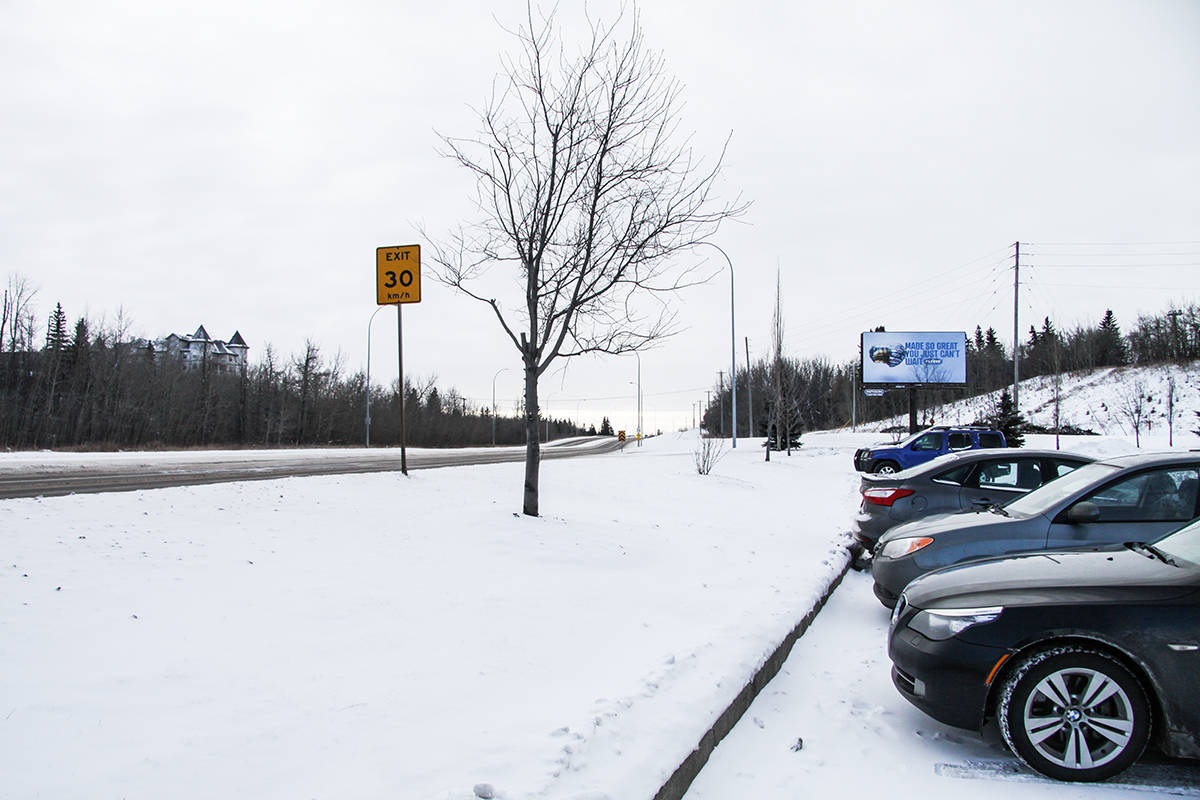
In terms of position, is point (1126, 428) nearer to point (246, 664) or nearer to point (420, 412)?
point (246, 664)

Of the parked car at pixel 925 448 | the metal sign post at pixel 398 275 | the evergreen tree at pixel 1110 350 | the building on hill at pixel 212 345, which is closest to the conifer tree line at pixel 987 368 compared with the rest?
the evergreen tree at pixel 1110 350

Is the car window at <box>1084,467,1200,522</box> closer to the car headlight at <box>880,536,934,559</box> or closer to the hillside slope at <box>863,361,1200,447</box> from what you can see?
the car headlight at <box>880,536,934,559</box>

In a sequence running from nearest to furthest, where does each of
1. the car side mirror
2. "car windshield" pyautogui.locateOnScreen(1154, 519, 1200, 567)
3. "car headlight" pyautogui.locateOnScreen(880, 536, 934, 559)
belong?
"car windshield" pyautogui.locateOnScreen(1154, 519, 1200, 567) → the car side mirror → "car headlight" pyautogui.locateOnScreen(880, 536, 934, 559)

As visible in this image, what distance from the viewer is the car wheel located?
330 centimetres

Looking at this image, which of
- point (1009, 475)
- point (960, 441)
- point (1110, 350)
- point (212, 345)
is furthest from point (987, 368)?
point (212, 345)

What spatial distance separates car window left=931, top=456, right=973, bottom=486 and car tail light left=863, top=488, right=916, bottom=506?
395mm

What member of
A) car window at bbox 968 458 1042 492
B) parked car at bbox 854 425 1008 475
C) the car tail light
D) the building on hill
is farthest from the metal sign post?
the building on hill

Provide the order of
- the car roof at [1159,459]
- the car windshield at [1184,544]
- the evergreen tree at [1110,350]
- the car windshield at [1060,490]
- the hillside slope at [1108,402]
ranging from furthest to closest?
1. the evergreen tree at [1110,350]
2. the hillside slope at [1108,402]
3. the car windshield at [1060,490]
4. the car roof at [1159,459]
5. the car windshield at [1184,544]

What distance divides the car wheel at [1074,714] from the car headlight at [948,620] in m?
0.28

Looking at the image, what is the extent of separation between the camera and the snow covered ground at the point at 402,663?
2918 mm

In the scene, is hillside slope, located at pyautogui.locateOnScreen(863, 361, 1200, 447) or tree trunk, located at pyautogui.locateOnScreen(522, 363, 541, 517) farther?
hillside slope, located at pyautogui.locateOnScreen(863, 361, 1200, 447)

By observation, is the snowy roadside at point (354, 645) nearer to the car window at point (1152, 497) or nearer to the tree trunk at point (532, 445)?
the tree trunk at point (532, 445)

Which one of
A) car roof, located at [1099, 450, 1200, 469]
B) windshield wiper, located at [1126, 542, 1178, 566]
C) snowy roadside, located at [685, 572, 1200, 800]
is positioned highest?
car roof, located at [1099, 450, 1200, 469]

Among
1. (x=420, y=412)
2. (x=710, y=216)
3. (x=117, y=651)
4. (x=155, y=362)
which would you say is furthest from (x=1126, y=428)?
(x=155, y=362)
